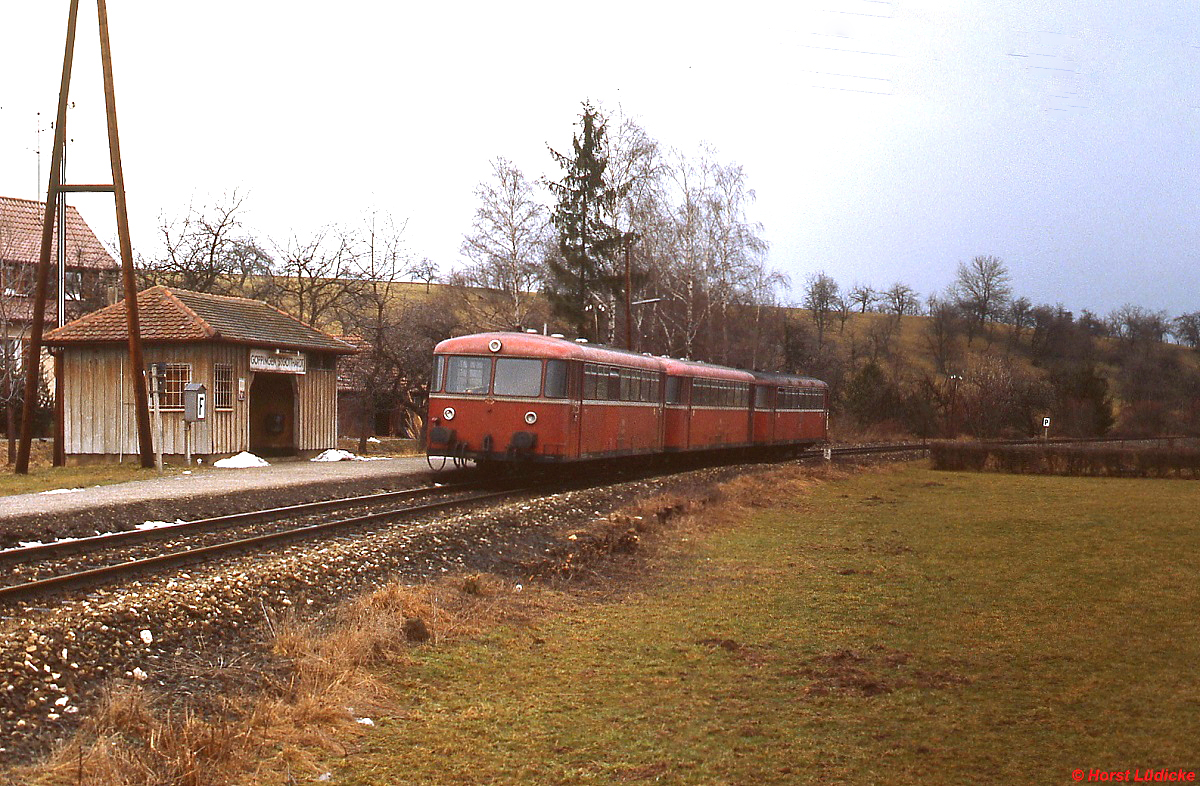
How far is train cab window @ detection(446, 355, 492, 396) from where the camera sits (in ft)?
66.1

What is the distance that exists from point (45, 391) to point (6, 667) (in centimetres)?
3668

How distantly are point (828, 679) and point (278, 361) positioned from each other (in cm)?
2124

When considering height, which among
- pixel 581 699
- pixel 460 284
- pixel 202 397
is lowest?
pixel 581 699

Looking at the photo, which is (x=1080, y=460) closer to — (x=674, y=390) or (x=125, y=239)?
(x=674, y=390)

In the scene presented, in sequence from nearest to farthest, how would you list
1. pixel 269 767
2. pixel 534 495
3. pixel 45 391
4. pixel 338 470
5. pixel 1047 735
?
1. pixel 269 767
2. pixel 1047 735
3. pixel 534 495
4. pixel 338 470
5. pixel 45 391

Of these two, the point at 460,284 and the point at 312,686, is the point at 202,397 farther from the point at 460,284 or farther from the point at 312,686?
the point at 460,284

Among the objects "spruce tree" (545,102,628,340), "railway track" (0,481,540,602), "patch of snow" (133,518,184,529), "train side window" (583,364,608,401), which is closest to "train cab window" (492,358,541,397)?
A: "train side window" (583,364,608,401)

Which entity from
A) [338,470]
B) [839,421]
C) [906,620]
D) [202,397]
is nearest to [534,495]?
[338,470]

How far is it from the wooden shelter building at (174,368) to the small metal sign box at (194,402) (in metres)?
0.71

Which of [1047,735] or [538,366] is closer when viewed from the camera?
[1047,735]

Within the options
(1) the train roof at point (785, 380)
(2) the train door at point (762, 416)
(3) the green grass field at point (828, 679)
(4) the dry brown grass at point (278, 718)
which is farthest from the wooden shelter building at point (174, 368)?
(4) the dry brown grass at point (278, 718)

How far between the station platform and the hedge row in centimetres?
1601

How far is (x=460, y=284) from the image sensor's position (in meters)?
46.2

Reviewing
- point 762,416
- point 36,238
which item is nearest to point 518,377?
point 762,416
